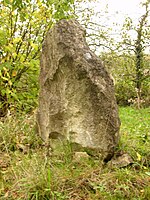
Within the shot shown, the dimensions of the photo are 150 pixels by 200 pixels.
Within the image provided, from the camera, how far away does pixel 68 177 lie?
307 centimetres

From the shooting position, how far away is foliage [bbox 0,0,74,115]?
584 cm

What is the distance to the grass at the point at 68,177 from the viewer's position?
2.88m

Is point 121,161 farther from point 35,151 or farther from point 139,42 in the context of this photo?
point 139,42

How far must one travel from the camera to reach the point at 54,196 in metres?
2.83

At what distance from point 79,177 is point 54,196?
0.35 m

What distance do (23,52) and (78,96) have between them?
2.91 meters

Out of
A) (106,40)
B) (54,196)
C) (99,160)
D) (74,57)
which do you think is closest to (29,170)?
(54,196)

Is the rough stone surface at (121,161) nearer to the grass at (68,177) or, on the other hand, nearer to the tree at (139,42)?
the grass at (68,177)

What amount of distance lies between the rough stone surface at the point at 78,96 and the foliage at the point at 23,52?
181cm

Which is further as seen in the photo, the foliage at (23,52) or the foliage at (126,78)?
the foliage at (126,78)

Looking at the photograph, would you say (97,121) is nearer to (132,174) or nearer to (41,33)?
(132,174)

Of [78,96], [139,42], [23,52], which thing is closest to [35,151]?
[78,96]

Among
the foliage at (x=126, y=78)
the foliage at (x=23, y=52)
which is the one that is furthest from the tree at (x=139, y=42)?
the foliage at (x=23, y=52)

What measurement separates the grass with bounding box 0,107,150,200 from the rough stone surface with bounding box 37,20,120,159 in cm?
22
